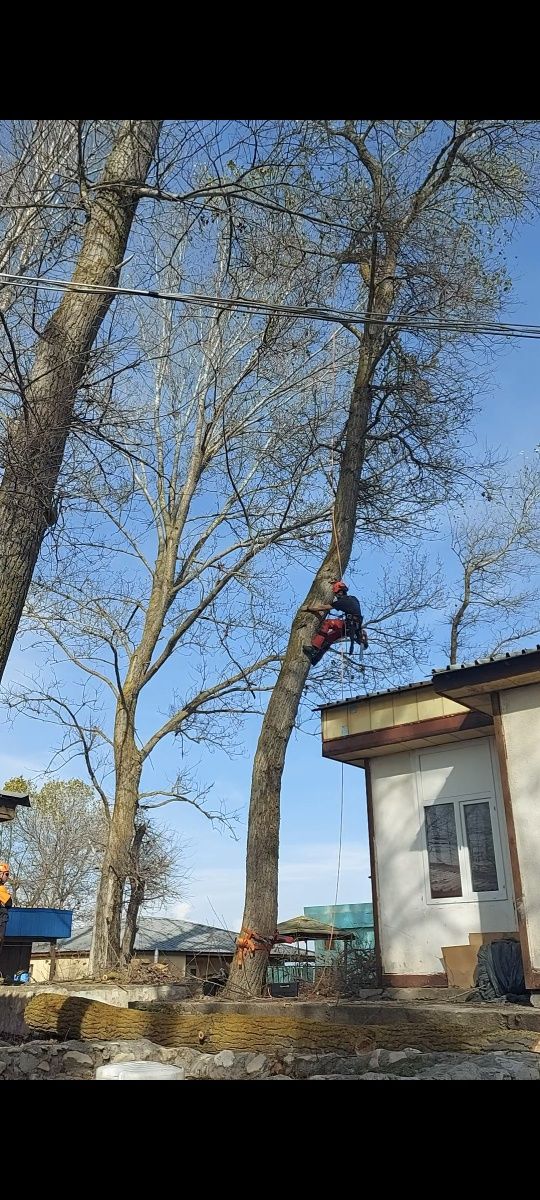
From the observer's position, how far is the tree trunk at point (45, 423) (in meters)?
4.81

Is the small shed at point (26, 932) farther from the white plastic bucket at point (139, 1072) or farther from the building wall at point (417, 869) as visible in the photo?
the white plastic bucket at point (139, 1072)

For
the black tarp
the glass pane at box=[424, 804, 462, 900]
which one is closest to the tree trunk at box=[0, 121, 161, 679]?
the black tarp

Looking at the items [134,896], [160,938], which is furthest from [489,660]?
[160,938]

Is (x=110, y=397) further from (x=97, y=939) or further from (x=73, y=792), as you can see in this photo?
(x=73, y=792)

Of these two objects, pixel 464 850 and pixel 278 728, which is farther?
pixel 464 850

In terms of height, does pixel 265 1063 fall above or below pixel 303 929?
below

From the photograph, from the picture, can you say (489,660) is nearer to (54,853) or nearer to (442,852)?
(442,852)

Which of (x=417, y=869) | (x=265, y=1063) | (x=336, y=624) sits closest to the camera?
(x=265, y=1063)

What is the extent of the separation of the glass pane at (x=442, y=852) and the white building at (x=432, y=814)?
0.01 m

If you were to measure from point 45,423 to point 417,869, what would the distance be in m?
8.33

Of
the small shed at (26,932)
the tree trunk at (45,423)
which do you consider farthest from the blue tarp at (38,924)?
the tree trunk at (45,423)

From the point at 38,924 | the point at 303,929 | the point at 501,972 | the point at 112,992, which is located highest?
the point at 38,924

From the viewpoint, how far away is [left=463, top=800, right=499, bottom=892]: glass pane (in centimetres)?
1025

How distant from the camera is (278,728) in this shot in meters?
9.64
